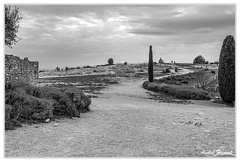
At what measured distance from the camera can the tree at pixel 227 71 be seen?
22.6 m

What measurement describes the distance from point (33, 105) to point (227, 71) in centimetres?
1998

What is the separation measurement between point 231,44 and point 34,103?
69.2ft

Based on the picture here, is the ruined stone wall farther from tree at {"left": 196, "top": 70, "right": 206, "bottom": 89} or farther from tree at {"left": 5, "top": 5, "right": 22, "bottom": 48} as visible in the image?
tree at {"left": 196, "top": 70, "right": 206, "bottom": 89}

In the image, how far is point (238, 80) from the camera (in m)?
7.04

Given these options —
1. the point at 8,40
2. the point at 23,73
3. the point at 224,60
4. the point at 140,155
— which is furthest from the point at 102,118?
the point at 224,60

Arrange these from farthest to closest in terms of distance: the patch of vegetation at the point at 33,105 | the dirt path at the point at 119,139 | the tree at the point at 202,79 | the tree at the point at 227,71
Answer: the tree at the point at 202,79
the tree at the point at 227,71
the patch of vegetation at the point at 33,105
the dirt path at the point at 119,139

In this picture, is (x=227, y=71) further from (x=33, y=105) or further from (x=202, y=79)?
(x=33, y=105)

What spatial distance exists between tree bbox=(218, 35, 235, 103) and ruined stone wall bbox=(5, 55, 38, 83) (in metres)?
18.8

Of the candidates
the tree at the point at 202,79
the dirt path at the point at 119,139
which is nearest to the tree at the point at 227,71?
the tree at the point at 202,79

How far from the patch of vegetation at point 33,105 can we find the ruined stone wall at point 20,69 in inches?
183

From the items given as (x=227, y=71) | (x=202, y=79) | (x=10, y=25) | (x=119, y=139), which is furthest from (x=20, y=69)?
(x=202, y=79)

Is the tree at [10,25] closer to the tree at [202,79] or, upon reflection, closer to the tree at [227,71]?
the tree at [227,71]

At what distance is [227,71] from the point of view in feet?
75.2

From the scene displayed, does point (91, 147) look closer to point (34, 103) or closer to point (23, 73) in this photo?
point (34, 103)
